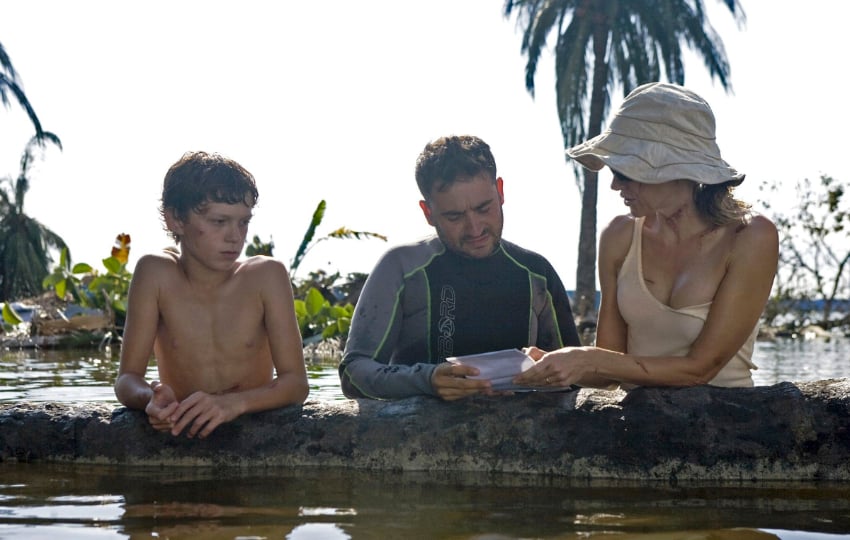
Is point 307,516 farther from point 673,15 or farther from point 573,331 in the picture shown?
point 673,15

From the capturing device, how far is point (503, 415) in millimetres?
3732

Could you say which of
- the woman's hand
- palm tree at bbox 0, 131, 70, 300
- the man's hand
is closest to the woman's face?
the woman's hand

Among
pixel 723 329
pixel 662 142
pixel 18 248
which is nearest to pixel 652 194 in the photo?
pixel 662 142

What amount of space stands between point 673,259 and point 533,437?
892 millimetres

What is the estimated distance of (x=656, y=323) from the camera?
3.87m

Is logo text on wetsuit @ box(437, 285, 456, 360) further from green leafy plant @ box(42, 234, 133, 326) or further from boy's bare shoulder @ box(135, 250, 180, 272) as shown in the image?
green leafy plant @ box(42, 234, 133, 326)

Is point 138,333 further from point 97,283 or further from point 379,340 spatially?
point 97,283

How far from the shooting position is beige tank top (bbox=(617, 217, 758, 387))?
3814 mm

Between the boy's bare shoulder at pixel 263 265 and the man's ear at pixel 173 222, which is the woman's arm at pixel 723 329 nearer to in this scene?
the boy's bare shoulder at pixel 263 265

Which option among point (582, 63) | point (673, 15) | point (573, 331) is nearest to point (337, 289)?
point (582, 63)

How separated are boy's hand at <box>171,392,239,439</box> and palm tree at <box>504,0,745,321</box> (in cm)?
1708

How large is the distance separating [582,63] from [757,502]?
18681 millimetres

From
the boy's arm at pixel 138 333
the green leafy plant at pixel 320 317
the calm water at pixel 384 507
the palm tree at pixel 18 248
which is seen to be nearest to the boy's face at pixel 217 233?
the boy's arm at pixel 138 333

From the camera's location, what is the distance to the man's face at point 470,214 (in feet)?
13.0
